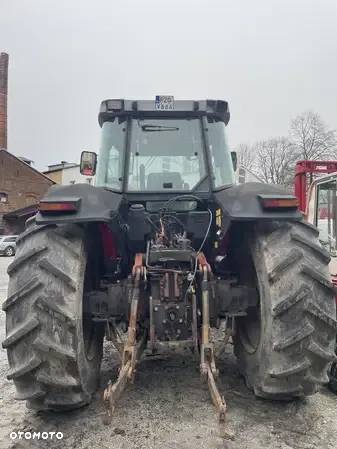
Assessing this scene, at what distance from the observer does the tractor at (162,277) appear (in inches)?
123

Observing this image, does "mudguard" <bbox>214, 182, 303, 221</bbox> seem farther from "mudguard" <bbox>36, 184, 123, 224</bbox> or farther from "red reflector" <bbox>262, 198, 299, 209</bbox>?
"mudguard" <bbox>36, 184, 123, 224</bbox>

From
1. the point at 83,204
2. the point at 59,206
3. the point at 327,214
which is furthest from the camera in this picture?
the point at 327,214

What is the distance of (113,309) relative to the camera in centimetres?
364

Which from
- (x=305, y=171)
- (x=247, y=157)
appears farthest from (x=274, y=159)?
(x=305, y=171)

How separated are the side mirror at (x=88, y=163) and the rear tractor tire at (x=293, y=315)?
213 cm

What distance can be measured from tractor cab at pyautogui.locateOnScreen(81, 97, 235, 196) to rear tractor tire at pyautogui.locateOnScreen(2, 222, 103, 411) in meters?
1.14

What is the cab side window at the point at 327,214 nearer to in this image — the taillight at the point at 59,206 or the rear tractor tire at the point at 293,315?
the rear tractor tire at the point at 293,315

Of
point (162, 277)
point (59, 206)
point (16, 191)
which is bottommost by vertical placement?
point (162, 277)

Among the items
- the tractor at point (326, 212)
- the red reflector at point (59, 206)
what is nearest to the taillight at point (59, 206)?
the red reflector at point (59, 206)

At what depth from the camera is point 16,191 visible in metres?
37.2


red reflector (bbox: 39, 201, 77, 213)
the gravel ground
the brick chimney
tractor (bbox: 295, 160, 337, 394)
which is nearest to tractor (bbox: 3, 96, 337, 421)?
red reflector (bbox: 39, 201, 77, 213)

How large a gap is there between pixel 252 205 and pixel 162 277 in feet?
2.73

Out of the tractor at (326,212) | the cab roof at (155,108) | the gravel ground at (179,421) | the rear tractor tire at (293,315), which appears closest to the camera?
the gravel ground at (179,421)

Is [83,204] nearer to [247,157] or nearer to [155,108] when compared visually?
[155,108]
